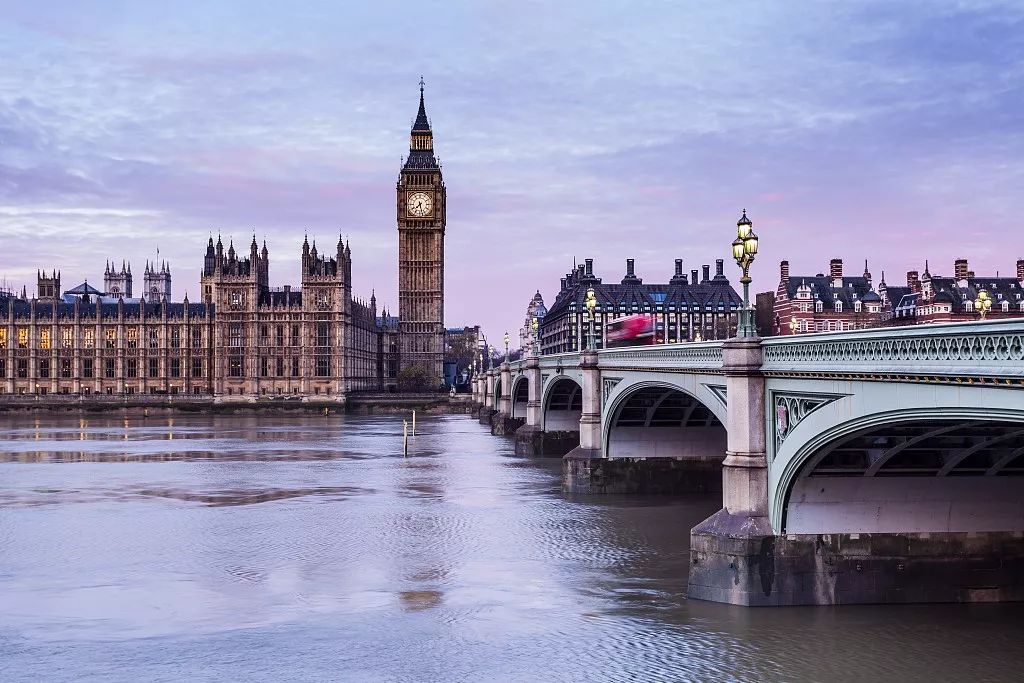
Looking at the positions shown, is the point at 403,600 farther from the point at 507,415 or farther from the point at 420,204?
the point at 420,204

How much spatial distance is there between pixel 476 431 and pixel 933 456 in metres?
81.2

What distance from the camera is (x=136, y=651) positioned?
24547mm

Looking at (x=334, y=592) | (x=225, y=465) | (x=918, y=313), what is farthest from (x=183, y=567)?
(x=918, y=313)

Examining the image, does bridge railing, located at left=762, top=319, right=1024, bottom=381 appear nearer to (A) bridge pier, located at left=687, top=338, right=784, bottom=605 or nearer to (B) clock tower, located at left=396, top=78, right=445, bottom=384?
(A) bridge pier, located at left=687, top=338, right=784, bottom=605

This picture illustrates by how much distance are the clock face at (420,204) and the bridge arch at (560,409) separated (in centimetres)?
11319

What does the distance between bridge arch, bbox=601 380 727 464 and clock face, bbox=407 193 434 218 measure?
13805 cm

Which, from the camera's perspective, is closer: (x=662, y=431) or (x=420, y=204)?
(x=662, y=431)

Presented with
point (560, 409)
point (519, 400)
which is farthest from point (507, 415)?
point (560, 409)

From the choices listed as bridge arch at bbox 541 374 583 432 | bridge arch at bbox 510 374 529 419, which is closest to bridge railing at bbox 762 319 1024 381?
bridge arch at bbox 541 374 583 432

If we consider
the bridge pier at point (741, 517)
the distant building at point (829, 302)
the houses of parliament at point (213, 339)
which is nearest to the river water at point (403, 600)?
the bridge pier at point (741, 517)

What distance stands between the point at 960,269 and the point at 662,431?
77.6 metres

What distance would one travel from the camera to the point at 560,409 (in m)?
75.1

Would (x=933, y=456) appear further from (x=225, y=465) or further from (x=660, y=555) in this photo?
(x=225, y=465)

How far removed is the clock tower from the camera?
18362 centimetres
